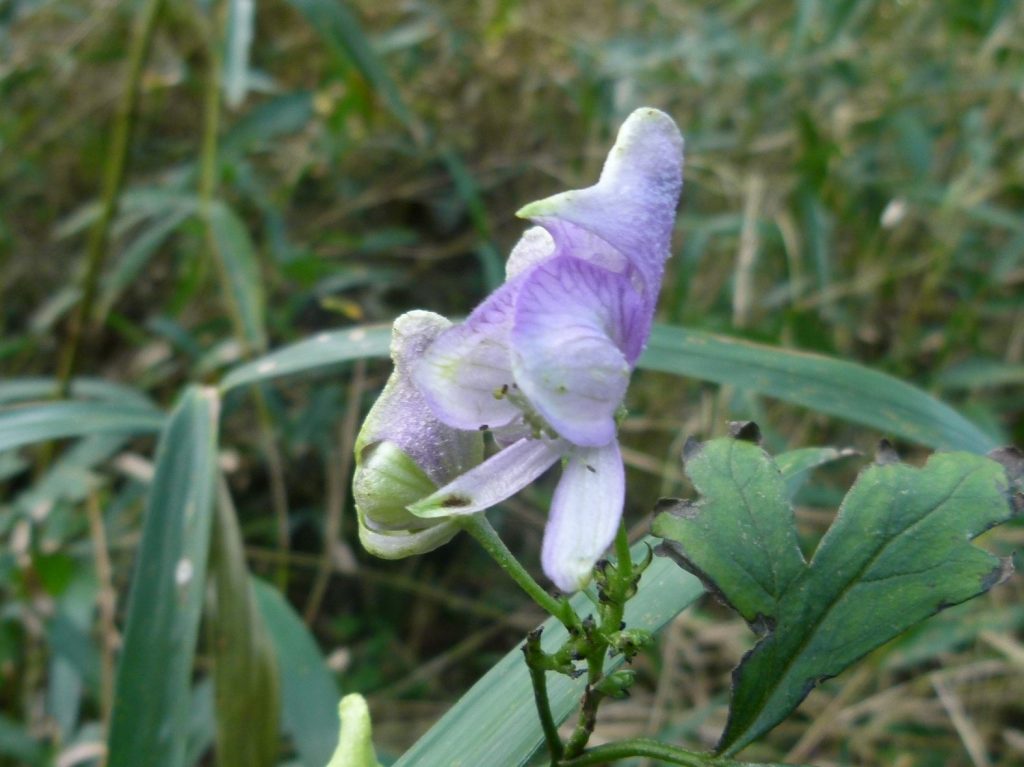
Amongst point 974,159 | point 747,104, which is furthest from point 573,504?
point 747,104

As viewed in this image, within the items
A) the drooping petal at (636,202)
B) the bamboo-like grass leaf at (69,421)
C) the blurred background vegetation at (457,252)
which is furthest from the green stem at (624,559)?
the blurred background vegetation at (457,252)

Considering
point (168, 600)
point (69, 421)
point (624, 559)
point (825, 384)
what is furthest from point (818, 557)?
point (69, 421)

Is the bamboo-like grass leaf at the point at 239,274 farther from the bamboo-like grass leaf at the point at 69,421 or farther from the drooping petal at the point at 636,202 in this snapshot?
the drooping petal at the point at 636,202

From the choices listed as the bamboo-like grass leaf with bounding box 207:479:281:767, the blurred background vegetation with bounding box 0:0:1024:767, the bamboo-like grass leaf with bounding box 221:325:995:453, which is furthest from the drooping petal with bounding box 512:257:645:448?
the blurred background vegetation with bounding box 0:0:1024:767

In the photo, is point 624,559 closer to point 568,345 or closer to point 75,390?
point 568,345

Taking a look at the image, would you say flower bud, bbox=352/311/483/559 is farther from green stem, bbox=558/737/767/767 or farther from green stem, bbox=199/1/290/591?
green stem, bbox=199/1/290/591
